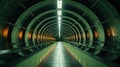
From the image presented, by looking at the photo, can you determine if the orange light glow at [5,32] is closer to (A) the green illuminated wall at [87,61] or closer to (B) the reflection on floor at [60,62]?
(B) the reflection on floor at [60,62]

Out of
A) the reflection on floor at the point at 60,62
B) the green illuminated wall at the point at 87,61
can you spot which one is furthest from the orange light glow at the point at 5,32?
the green illuminated wall at the point at 87,61

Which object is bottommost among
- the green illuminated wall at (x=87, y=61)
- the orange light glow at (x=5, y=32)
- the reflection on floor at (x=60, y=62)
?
the reflection on floor at (x=60, y=62)

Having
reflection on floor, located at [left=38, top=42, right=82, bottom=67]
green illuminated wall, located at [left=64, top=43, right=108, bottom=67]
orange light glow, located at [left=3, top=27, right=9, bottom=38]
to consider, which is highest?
orange light glow, located at [left=3, top=27, right=9, bottom=38]

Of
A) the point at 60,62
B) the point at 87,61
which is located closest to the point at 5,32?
the point at 60,62

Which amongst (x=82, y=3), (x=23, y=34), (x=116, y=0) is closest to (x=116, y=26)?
A: (x=116, y=0)

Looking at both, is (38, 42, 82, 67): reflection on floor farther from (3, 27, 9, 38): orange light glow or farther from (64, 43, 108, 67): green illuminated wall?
(3, 27, 9, 38): orange light glow

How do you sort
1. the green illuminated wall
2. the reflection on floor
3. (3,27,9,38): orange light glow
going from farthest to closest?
the reflection on floor
(3,27,9,38): orange light glow
the green illuminated wall

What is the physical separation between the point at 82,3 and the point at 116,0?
4.69 meters

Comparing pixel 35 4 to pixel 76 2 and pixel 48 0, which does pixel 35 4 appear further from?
pixel 76 2

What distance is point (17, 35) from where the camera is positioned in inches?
699

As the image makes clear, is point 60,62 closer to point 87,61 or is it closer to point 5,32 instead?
point 5,32

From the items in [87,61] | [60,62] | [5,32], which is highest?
[5,32]

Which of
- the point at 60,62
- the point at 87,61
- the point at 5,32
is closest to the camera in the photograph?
the point at 87,61

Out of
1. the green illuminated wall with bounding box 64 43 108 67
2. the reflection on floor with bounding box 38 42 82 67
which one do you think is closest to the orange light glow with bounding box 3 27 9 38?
the reflection on floor with bounding box 38 42 82 67
